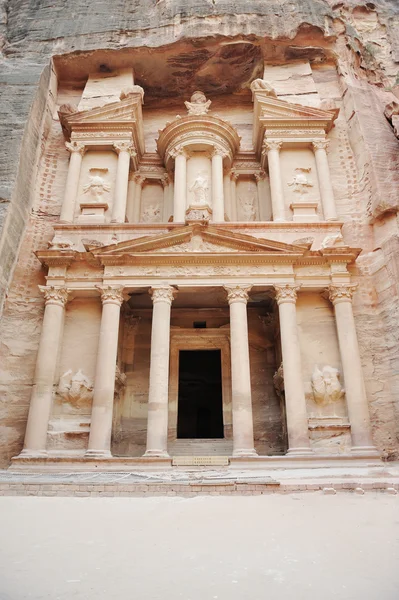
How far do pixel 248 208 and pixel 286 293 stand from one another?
5595 mm

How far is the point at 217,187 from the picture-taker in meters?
16.0

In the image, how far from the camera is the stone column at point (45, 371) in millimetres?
11500

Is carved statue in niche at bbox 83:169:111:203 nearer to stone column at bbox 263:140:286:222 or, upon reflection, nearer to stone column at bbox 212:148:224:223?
stone column at bbox 212:148:224:223

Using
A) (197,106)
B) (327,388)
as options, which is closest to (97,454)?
(327,388)

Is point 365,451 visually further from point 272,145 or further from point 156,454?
point 272,145

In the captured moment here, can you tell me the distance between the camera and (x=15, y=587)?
3.17 meters

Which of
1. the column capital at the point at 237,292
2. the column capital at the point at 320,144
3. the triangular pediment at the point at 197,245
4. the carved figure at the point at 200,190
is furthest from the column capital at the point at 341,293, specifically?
the column capital at the point at 320,144

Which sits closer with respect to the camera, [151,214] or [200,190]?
[200,190]

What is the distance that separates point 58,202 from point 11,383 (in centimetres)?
670

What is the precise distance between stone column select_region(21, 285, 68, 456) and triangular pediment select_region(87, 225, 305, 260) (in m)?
1.78

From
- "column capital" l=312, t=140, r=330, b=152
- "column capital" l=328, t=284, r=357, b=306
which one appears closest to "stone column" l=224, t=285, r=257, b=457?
"column capital" l=328, t=284, r=357, b=306

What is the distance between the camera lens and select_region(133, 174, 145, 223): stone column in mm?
16938

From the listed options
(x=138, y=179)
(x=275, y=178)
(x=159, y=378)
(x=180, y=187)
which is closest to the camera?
(x=159, y=378)

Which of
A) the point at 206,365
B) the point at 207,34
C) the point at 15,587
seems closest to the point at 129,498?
the point at 15,587
